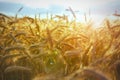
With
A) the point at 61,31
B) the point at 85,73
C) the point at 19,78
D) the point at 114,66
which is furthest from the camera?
the point at 61,31

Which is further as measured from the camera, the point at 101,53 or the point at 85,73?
the point at 101,53

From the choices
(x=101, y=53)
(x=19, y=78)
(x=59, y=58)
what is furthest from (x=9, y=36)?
(x=101, y=53)

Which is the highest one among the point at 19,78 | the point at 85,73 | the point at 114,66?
the point at 85,73

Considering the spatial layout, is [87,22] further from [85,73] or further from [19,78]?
[85,73]

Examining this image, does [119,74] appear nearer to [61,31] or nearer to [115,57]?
[115,57]

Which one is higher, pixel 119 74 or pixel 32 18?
pixel 32 18

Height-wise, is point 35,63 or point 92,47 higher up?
point 92,47

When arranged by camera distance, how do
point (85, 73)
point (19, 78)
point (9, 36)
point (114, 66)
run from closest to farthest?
point (85, 73)
point (114, 66)
point (19, 78)
point (9, 36)

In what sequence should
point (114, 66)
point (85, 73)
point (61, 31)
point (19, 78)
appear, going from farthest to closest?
point (61, 31), point (19, 78), point (114, 66), point (85, 73)

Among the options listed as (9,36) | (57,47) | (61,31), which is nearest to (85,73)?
(57,47)
